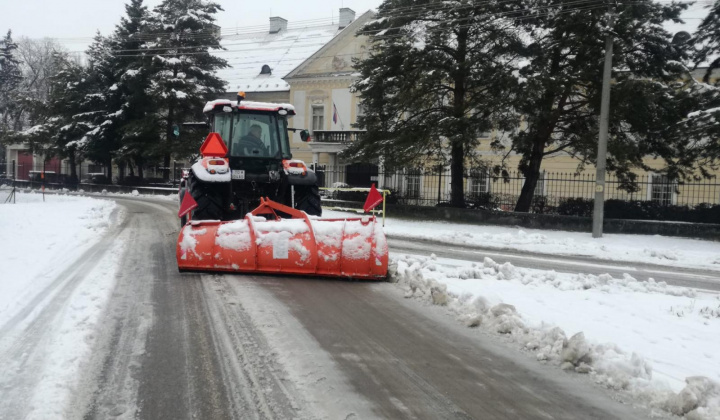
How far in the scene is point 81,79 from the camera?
44719 millimetres

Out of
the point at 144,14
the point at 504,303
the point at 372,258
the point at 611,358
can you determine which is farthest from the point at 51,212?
the point at 144,14

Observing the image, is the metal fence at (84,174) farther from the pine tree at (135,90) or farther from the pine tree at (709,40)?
the pine tree at (709,40)

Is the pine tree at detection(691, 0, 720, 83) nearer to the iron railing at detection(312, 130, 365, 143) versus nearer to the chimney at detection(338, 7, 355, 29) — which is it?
the iron railing at detection(312, 130, 365, 143)

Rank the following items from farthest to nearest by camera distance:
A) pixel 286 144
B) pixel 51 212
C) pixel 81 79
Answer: pixel 81 79 < pixel 51 212 < pixel 286 144

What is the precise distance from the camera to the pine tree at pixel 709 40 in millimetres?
18234

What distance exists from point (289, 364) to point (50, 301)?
Answer: 3.37 m

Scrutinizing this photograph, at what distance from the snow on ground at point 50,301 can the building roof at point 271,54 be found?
1532 inches

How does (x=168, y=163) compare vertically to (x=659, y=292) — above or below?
above

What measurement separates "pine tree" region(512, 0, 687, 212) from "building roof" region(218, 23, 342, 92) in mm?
31946

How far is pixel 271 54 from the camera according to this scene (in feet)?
181

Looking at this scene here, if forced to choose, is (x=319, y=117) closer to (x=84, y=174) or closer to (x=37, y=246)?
(x=84, y=174)

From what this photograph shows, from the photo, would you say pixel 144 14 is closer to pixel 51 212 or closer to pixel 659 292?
pixel 51 212

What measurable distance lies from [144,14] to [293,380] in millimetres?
45247

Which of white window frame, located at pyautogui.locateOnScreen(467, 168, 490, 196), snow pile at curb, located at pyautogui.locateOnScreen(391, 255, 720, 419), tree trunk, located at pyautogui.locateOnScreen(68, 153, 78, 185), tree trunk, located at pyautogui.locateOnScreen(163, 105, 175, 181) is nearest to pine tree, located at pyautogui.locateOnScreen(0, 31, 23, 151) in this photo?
tree trunk, located at pyautogui.locateOnScreen(68, 153, 78, 185)
